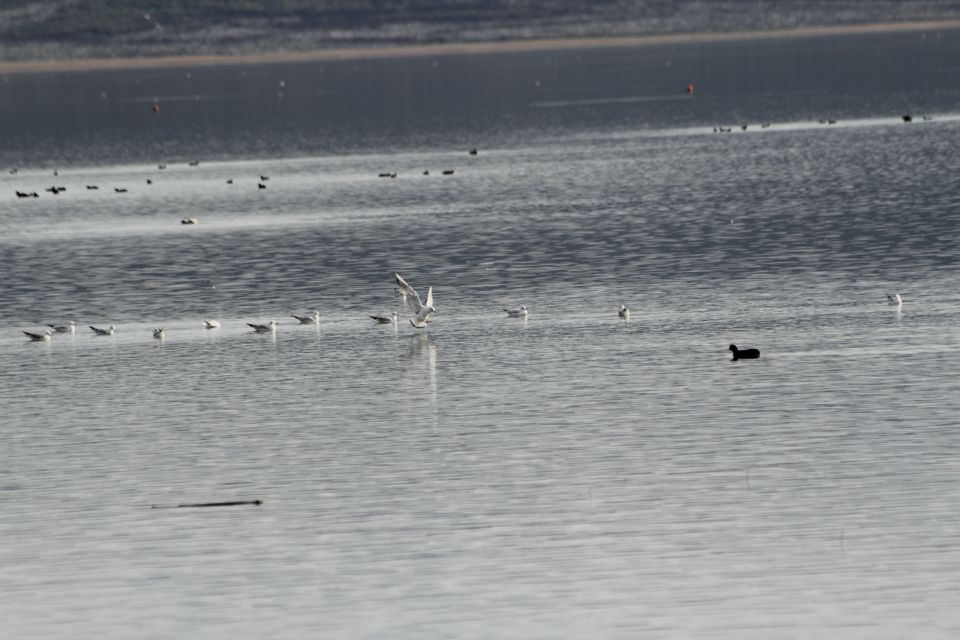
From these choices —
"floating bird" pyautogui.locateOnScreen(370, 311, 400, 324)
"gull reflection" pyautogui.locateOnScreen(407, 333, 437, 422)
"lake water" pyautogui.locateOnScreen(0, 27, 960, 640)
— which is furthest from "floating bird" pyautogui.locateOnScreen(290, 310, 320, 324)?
"gull reflection" pyautogui.locateOnScreen(407, 333, 437, 422)

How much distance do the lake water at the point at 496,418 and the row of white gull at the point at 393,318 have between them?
423mm

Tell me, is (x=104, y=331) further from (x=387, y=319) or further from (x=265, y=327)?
(x=387, y=319)

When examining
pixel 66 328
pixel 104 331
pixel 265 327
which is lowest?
pixel 265 327

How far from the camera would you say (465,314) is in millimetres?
50438

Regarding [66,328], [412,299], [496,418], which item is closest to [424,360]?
[412,299]

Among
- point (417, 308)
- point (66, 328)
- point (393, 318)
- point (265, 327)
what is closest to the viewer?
point (417, 308)

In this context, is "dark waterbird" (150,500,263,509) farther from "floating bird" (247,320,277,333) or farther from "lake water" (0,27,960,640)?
"floating bird" (247,320,277,333)

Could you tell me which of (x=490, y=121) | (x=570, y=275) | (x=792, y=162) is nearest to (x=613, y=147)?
(x=792, y=162)

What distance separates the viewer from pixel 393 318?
4962 centimetres

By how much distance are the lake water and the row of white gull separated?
423mm

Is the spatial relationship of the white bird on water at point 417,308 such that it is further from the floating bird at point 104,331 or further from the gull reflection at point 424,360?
the floating bird at point 104,331

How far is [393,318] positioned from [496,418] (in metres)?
14.1

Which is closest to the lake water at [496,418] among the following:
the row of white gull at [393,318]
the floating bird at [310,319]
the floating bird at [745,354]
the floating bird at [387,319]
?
the floating bird at [745,354]

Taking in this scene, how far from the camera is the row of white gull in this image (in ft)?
154
